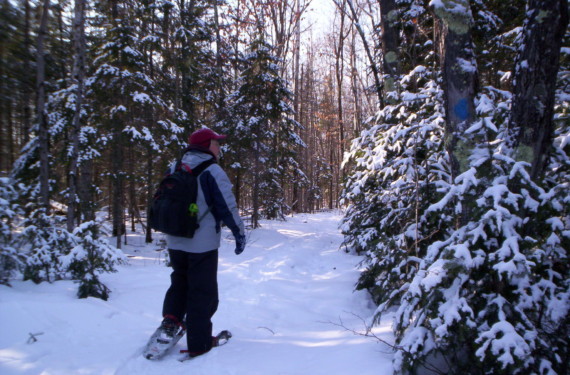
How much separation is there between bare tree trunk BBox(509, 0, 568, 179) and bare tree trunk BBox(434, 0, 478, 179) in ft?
1.69

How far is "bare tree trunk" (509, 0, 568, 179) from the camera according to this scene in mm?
2586

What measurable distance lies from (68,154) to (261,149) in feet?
20.5

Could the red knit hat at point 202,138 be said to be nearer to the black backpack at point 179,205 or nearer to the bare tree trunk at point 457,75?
the black backpack at point 179,205

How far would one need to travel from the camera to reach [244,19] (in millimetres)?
17578

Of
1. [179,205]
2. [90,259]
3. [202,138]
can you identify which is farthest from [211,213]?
[90,259]

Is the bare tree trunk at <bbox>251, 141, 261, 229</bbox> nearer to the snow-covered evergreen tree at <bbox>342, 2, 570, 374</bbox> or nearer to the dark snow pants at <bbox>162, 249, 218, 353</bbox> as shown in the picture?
the dark snow pants at <bbox>162, 249, 218, 353</bbox>

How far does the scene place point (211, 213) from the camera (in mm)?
3195

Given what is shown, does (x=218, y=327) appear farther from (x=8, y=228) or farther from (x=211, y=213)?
(x=8, y=228)

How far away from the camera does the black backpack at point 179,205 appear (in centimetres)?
303

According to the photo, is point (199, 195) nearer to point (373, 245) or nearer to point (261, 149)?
point (373, 245)

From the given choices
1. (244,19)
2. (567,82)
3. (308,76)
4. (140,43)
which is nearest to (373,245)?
(567,82)

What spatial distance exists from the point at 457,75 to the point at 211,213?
2.68 m

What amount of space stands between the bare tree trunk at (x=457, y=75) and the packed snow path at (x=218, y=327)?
2.11m

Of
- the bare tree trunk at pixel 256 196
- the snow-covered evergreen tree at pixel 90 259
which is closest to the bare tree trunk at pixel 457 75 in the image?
the snow-covered evergreen tree at pixel 90 259
